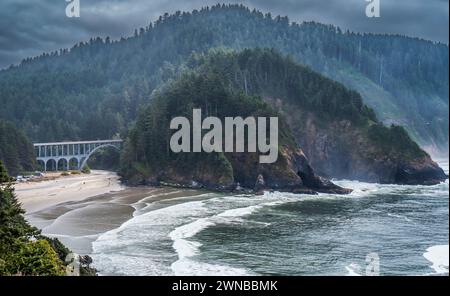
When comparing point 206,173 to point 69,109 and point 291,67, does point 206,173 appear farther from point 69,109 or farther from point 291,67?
point 69,109

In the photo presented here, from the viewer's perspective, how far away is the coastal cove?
31.2 meters

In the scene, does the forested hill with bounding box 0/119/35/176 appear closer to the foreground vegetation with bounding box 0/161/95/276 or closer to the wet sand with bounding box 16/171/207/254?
the wet sand with bounding box 16/171/207/254

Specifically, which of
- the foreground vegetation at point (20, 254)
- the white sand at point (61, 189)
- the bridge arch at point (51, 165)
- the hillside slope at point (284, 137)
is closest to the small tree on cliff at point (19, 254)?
the foreground vegetation at point (20, 254)

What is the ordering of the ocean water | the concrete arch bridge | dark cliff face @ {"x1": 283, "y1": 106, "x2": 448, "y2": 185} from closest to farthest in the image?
the ocean water → dark cliff face @ {"x1": 283, "y1": 106, "x2": 448, "y2": 185} → the concrete arch bridge

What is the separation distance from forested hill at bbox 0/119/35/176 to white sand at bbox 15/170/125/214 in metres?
11.9

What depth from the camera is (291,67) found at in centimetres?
12500

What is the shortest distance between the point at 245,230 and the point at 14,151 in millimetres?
71931

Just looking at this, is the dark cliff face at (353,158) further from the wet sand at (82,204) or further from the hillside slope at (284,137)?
the wet sand at (82,204)

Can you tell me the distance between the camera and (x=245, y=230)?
1726 inches

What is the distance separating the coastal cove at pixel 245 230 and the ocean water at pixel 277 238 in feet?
0.28

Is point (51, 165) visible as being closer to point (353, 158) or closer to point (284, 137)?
point (284, 137)
